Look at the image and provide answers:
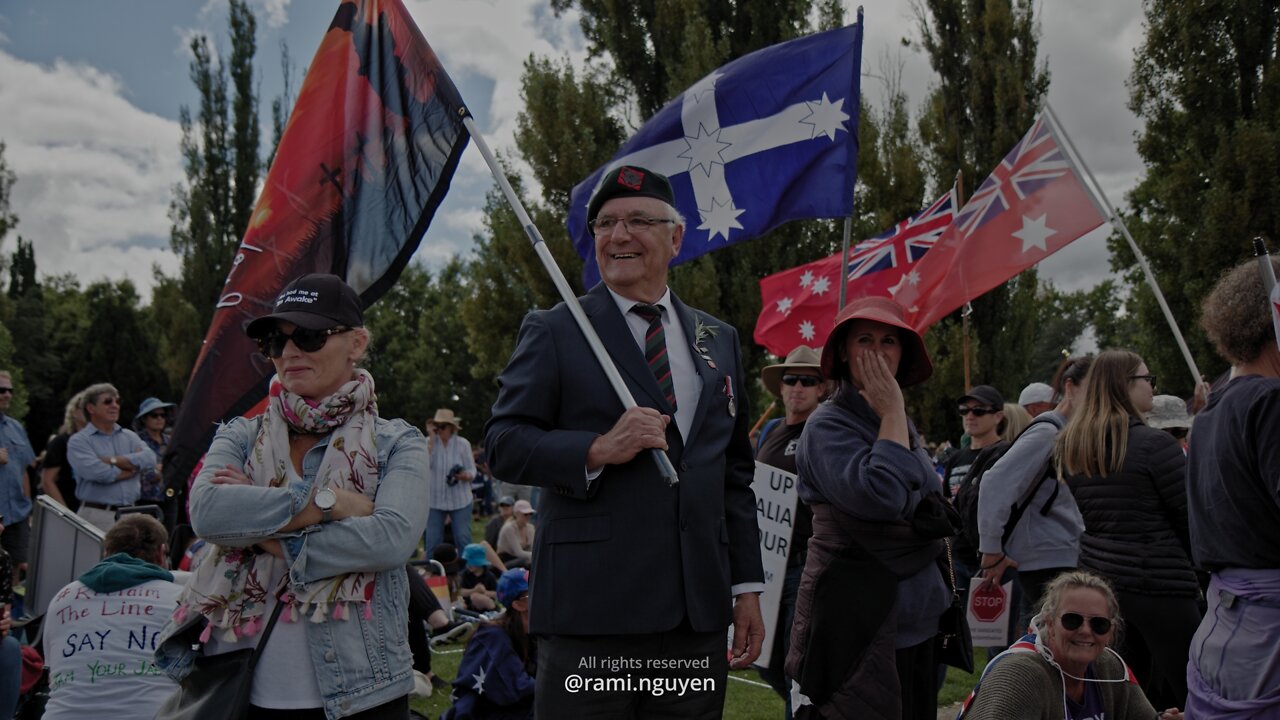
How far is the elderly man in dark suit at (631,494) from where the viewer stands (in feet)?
8.61

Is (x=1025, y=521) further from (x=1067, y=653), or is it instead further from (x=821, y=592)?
(x=821, y=592)

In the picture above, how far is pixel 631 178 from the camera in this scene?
3084 mm

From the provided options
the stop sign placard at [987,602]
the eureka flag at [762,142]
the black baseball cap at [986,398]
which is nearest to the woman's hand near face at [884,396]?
the eureka flag at [762,142]

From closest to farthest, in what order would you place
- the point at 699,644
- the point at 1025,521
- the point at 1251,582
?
the point at 699,644, the point at 1251,582, the point at 1025,521

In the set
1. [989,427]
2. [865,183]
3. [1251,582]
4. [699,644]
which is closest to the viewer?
[699,644]

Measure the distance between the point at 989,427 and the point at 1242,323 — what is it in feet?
14.5

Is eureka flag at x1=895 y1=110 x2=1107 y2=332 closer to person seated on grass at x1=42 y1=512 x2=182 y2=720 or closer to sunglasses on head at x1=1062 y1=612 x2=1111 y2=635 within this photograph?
sunglasses on head at x1=1062 y1=612 x2=1111 y2=635

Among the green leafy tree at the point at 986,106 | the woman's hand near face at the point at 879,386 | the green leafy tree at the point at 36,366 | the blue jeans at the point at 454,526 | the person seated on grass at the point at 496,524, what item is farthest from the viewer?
the green leafy tree at the point at 36,366

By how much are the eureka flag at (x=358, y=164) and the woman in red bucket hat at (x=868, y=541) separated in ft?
5.80

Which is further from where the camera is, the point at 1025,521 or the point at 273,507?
the point at 1025,521

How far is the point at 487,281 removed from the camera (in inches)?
910

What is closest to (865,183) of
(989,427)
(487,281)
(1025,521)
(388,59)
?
(487,281)

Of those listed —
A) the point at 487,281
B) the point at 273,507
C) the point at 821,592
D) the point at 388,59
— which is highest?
the point at 487,281

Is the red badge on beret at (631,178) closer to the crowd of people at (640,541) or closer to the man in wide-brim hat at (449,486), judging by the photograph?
the crowd of people at (640,541)
